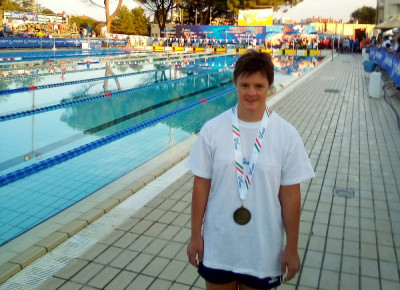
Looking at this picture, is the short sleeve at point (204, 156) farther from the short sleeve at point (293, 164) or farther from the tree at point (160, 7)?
the tree at point (160, 7)

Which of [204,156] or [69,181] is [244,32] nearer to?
[69,181]

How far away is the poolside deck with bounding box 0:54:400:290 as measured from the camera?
7.89ft

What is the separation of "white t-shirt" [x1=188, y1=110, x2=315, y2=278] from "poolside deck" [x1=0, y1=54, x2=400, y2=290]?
103cm

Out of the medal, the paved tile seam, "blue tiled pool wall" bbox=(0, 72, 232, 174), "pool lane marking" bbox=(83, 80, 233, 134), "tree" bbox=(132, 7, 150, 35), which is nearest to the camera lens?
the medal

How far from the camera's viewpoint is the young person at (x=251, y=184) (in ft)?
4.52

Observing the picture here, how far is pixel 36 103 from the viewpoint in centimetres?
919

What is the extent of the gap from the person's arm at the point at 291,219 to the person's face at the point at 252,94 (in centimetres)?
29

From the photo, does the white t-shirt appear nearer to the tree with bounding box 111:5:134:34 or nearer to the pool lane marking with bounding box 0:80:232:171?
the pool lane marking with bounding box 0:80:232:171

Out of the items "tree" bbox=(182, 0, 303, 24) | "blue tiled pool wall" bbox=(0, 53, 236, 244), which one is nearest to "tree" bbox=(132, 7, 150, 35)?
"tree" bbox=(182, 0, 303, 24)

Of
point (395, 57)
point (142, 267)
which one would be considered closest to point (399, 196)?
point (142, 267)

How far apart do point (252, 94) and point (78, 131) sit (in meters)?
6.23

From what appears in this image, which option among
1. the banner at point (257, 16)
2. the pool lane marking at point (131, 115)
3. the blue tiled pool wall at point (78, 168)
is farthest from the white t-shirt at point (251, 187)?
the banner at point (257, 16)

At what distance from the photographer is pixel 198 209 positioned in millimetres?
1470

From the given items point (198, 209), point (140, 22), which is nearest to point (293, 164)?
point (198, 209)
